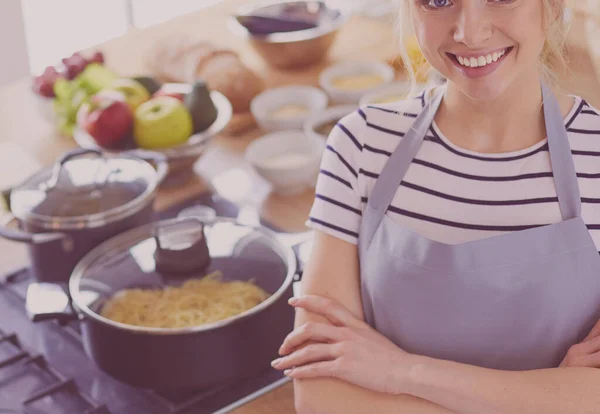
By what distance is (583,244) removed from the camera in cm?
118

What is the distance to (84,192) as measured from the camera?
1704 mm

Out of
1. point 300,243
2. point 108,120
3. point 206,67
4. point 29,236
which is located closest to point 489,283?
point 300,243

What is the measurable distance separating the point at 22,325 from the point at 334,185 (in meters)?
0.72

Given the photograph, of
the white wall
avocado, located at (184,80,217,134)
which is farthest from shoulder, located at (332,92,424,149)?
the white wall

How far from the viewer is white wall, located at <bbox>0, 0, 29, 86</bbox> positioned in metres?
3.95

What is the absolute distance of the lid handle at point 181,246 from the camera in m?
1.56

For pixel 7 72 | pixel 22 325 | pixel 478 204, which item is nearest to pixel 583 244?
pixel 478 204

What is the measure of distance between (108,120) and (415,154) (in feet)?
3.01

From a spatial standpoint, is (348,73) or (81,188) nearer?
(81,188)

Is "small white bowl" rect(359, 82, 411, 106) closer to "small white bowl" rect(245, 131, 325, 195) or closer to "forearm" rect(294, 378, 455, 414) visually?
"small white bowl" rect(245, 131, 325, 195)

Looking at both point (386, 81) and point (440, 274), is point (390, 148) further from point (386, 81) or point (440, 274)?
point (386, 81)

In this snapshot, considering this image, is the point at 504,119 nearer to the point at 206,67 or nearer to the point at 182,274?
the point at 182,274

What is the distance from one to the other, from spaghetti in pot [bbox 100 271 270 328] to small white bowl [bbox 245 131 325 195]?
44 cm

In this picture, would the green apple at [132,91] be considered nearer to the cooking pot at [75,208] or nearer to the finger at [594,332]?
the cooking pot at [75,208]
